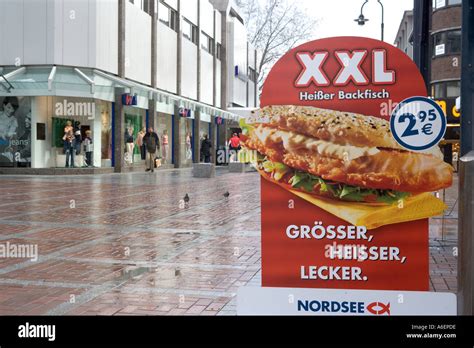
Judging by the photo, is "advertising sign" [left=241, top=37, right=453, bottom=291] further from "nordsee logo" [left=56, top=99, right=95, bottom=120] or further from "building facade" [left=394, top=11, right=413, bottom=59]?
"building facade" [left=394, top=11, right=413, bottom=59]

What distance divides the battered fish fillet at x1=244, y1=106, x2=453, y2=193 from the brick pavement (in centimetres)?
182

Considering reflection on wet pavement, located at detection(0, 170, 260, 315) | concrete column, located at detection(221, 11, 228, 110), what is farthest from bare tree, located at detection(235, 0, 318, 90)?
reflection on wet pavement, located at detection(0, 170, 260, 315)

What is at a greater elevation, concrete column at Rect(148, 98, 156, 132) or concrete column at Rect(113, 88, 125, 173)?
concrete column at Rect(148, 98, 156, 132)

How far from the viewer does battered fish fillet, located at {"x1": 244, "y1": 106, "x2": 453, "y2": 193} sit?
3496 mm

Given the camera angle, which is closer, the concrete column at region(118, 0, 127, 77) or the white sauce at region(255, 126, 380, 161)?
the white sauce at region(255, 126, 380, 161)

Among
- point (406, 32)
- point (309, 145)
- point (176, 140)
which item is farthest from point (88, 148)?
point (406, 32)

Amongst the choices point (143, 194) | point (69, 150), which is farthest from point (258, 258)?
point (69, 150)

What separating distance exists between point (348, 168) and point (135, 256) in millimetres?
4467

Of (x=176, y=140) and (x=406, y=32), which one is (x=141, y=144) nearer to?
(x=176, y=140)

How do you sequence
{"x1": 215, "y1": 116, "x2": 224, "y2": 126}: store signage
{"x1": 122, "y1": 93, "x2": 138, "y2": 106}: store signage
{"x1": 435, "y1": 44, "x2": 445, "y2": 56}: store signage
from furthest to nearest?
{"x1": 215, "y1": 116, "x2": 224, "y2": 126}: store signage → {"x1": 435, "y1": 44, "x2": 445, "y2": 56}: store signage → {"x1": 122, "y1": 93, "x2": 138, "y2": 106}: store signage

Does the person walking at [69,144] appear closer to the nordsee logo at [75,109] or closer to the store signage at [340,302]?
the nordsee logo at [75,109]

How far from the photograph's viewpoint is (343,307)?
358 centimetres

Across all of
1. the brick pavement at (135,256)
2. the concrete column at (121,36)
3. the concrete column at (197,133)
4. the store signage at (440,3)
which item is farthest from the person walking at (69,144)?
the store signage at (440,3)

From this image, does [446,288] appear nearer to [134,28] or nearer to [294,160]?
[294,160]
